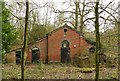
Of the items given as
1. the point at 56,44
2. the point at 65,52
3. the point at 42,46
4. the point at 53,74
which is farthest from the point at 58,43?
the point at 53,74

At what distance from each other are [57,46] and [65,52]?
676 mm

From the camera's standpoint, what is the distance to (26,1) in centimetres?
521

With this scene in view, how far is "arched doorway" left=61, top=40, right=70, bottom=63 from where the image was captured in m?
17.0

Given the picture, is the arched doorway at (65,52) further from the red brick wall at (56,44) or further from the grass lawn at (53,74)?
the grass lawn at (53,74)

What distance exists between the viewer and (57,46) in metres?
17.4

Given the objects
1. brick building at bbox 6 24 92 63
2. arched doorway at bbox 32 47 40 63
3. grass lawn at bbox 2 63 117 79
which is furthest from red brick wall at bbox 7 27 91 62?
grass lawn at bbox 2 63 117 79

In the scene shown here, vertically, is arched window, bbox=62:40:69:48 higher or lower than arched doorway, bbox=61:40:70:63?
higher

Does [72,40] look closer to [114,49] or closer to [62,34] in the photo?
[62,34]

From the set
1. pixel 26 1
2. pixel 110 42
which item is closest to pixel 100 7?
pixel 110 42

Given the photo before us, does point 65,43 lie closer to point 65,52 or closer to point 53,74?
point 65,52

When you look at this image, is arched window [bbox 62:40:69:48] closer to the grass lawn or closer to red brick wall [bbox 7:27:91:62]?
red brick wall [bbox 7:27:91:62]

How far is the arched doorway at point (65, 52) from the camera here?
55.6ft

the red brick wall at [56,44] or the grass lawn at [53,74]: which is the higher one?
the red brick wall at [56,44]

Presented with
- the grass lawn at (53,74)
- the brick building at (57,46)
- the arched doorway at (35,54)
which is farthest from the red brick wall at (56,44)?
the grass lawn at (53,74)
